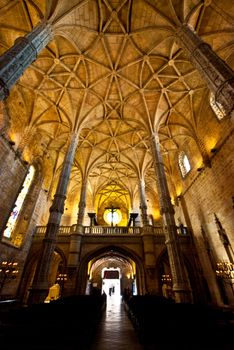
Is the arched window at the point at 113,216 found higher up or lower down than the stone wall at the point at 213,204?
higher up

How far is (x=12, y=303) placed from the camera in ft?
42.5

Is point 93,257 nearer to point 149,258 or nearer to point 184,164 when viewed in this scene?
point 149,258

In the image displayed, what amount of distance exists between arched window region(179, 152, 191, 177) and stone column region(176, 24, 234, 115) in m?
12.3

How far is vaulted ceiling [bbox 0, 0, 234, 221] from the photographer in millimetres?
11789

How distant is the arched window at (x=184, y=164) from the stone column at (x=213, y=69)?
1233 cm

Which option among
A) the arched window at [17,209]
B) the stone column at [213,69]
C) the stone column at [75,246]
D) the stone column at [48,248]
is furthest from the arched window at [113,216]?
the stone column at [213,69]

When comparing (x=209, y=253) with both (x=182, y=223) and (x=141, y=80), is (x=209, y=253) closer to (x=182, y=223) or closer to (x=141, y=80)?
(x=182, y=223)

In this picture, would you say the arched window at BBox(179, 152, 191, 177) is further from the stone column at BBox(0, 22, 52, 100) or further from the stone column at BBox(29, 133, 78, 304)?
the stone column at BBox(0, 22, 52, 100)

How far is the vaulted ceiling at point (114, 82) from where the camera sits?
11.8m

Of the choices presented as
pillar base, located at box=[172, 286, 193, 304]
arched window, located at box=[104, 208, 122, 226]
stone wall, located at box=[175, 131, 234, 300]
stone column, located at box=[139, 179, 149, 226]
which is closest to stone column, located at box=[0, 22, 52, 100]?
pillar base, located at box=[172, 286, 193, 304]

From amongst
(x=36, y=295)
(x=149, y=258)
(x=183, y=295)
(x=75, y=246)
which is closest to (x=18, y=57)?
(x=36, y=295)

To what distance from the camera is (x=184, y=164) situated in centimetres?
2023

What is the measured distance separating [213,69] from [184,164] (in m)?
14.0

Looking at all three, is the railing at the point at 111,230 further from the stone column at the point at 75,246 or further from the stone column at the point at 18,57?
the stone column at the point at 18,57
